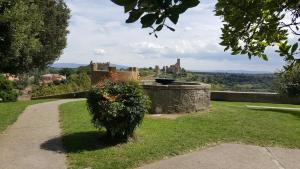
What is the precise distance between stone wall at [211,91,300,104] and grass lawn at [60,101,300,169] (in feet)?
24.1

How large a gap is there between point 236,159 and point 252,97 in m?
14.8

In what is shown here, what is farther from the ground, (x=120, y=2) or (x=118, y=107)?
(x=120, y=2)

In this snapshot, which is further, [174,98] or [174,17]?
[174,98]

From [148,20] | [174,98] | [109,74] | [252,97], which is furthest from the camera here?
[252,97]

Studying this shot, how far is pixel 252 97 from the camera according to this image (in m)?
24.1

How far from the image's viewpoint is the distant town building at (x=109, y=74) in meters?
11.6

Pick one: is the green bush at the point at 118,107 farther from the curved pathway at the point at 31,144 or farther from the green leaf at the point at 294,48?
the green leaf at the point at 294,48

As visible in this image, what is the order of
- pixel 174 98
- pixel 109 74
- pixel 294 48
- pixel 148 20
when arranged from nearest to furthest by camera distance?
pixel 148 20 → pixel 294 48 → pixel 109 74 → pixel 174 98

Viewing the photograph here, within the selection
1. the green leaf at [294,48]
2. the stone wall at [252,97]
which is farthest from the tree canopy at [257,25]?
the stone wall at [252,97]

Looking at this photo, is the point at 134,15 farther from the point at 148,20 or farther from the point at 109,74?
the point at 109,74

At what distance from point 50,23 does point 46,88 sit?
9114 millimetres

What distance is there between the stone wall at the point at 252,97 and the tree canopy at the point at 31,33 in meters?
9.91

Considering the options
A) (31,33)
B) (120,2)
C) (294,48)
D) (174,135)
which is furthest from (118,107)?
(31,33)

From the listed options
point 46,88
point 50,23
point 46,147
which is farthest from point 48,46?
point 46,147
